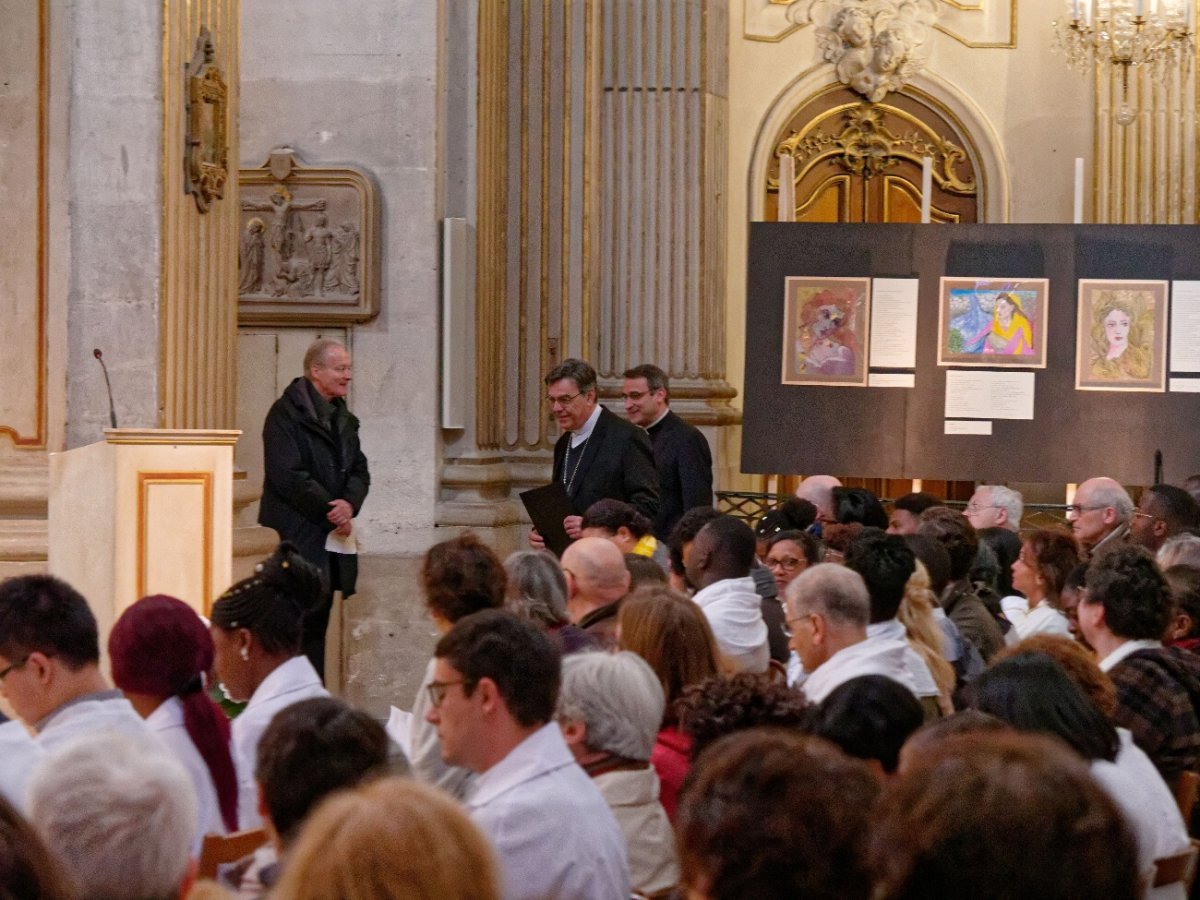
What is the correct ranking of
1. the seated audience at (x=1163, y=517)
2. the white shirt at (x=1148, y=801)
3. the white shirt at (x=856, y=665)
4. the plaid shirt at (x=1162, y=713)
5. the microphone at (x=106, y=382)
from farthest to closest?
the seated audience at (x=1163, y=517), the microphone at (x=106, y=382), the white shirt at (x=856, y=665), the plaid shirt at (x=1162, y=713), the white shirt at (x=1148, y=801)

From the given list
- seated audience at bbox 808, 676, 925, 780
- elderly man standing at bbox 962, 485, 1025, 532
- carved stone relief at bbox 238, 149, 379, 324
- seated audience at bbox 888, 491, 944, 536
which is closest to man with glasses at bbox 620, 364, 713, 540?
seated audience at bbox 888, 491, 944, 536

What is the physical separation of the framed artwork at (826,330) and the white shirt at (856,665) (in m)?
6.37

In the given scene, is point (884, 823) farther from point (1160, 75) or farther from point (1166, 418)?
point (1160, 75)

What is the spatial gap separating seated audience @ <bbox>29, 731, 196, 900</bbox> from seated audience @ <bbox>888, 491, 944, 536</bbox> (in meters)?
5.36

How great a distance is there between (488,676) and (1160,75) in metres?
11.2

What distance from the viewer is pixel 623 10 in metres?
12.1

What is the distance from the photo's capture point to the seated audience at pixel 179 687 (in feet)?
12.1

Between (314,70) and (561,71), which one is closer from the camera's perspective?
(314,70)

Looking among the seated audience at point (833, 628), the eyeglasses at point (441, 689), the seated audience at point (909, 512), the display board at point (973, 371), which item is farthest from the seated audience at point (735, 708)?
the display board at point (973, 371)

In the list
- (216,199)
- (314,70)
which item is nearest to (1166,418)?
(314,70)

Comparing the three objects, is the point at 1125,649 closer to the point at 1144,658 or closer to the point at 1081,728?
the point at 1144,658

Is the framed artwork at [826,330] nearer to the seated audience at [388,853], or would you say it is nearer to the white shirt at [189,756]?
the white shirt at [189,756]

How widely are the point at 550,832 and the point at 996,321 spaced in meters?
8.37

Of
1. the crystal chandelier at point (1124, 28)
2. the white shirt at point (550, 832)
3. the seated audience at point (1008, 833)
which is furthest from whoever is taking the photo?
the crystal chandelier at point (1124, 28)
